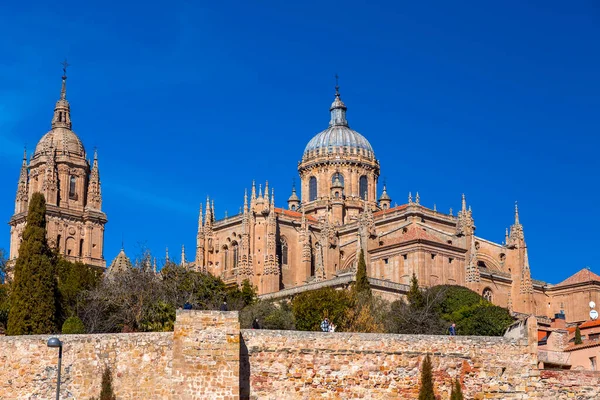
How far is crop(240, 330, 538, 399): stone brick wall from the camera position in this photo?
29891 millimetres

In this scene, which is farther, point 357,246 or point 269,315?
point 357,246

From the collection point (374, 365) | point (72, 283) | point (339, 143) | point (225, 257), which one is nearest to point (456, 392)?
point (374, 365)

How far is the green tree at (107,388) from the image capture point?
96.2 feet

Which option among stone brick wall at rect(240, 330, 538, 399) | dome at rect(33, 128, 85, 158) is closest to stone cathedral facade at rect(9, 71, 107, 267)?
dome at rect(33, 128, 85, 158)

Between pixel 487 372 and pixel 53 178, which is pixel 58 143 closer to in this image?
pixel 53 178

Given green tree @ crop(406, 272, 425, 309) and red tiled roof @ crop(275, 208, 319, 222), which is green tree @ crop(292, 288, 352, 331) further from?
red tiled roof @ crop(275, 208, 319, 222)

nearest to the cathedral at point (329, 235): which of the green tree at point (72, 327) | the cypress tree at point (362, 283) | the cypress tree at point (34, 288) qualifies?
the cypress tree at point (362, 283)

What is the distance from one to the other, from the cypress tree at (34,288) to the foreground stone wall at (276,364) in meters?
10.5

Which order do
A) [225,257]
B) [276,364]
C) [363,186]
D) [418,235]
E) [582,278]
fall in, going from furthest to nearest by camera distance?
[363,186]
[225,257]
[582,278]
[418,235]
[276,364]

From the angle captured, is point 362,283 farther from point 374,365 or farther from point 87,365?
point 87,365

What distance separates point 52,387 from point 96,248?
59584mm

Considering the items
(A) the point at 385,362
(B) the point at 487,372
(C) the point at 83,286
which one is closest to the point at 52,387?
(A) the point at 385,362

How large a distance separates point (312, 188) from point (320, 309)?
41486 millimetres

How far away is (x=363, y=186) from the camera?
92.8 m
